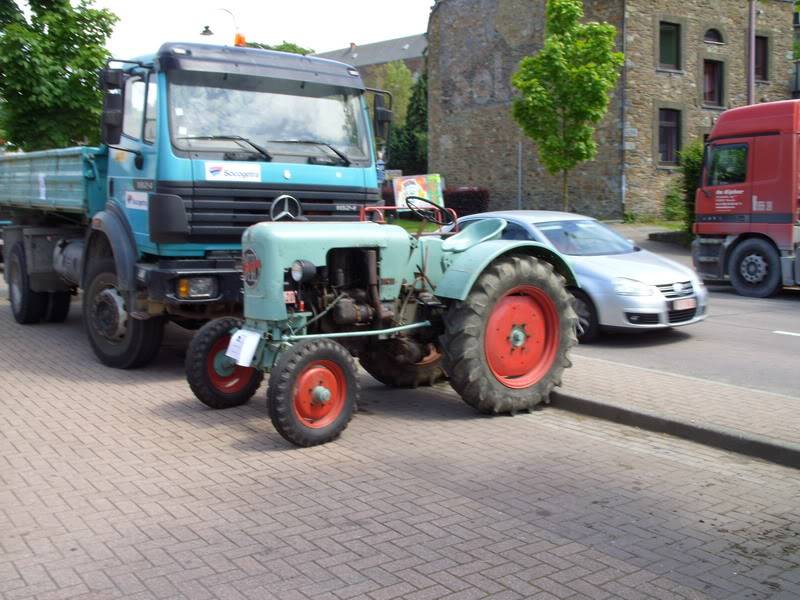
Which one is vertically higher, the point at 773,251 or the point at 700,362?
the point at 773,251

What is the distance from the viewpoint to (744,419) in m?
6.71

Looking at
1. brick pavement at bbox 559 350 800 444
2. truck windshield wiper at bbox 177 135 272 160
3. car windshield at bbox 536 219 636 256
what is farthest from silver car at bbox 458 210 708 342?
truck windshield wiper at bbox 177 135 272 160

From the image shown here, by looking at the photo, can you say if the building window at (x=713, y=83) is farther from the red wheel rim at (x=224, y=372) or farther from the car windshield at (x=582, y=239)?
the red wheel rim at (x=224, y=372)

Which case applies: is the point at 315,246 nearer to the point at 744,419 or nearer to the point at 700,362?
the point at 744,419

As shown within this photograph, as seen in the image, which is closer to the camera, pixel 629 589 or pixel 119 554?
pixel 629 589

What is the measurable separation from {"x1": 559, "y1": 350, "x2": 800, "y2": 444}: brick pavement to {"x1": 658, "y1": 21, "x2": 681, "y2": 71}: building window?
25426 mm

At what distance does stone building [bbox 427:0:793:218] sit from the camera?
30562 millimetres

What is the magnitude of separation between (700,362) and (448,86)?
97.4 feet

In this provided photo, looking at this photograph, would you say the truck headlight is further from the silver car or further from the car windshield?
the car windshield

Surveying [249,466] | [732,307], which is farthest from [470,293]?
[732,307]

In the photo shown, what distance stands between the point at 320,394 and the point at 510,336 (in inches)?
73.3

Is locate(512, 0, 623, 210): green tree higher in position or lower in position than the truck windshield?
higher

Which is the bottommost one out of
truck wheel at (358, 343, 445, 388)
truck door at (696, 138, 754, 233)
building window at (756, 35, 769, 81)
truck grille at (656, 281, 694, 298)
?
truck wheel at (358, 343, 445, 388)

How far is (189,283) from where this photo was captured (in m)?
8.20
